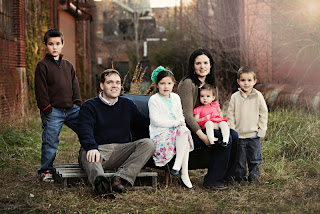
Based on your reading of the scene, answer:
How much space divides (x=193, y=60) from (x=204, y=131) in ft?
2.78

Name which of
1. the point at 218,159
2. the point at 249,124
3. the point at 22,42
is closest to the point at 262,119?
the point at 249,124

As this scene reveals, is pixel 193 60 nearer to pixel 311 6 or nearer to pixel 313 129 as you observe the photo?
pixel 313 129

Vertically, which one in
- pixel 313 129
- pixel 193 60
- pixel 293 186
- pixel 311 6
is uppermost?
pixel 311 6

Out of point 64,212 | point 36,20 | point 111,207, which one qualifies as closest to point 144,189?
point 111,207

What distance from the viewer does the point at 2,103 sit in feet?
30.7

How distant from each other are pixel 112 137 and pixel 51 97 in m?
0.93

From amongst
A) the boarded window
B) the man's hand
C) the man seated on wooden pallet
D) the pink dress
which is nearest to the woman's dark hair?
the pink dress

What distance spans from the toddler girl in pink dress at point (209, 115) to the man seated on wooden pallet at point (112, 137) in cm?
61

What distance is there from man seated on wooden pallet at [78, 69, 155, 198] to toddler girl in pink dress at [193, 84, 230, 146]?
61 cm

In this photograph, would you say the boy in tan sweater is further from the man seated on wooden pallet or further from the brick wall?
the brick wall

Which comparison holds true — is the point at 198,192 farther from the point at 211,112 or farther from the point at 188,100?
the point at 188,100

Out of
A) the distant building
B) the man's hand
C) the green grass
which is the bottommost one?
the green grass

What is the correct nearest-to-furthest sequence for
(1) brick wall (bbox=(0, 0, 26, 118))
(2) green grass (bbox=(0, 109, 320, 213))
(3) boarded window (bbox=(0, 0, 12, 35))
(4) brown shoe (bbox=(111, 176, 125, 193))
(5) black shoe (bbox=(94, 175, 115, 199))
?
(2) green grass (bbox=(0, 109, 320, 213)), (5) black shoe (bbox=(94, 175, 115, 199)), (4) brown shoe (bbox=(111, 176, 125, 193)), (1) brick wall (bbox=(0, 0, 26, 118)), (3) boarded window (bbox=(0, 0, 12, 35))

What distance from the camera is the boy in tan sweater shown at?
4477mm
